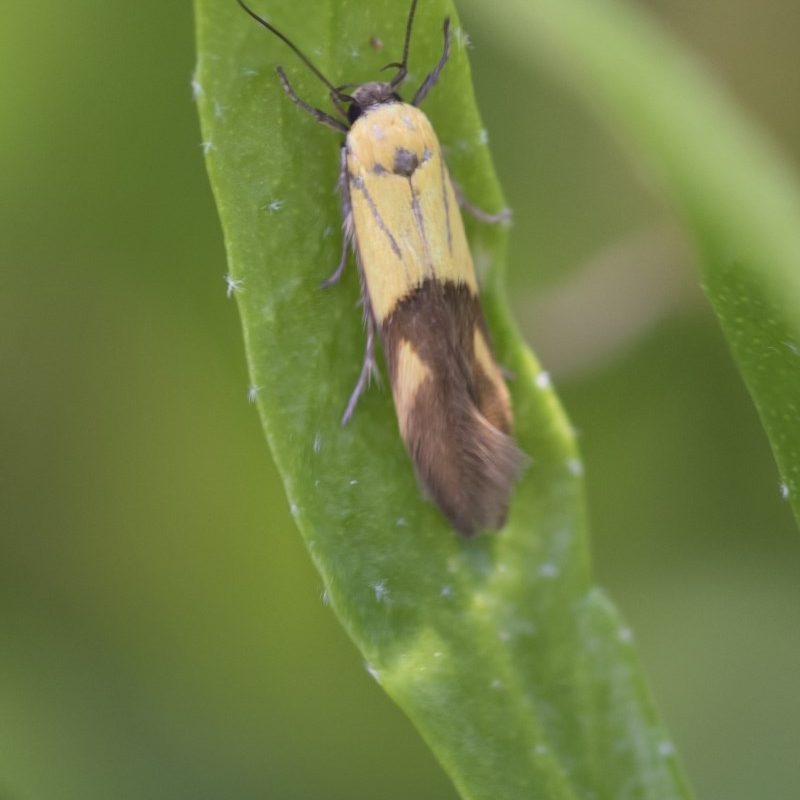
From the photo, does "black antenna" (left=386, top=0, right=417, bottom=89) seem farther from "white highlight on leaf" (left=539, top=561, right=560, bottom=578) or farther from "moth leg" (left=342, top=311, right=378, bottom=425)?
"white highlight on leaf" (left=539, top=561, right=560, bottom=578)

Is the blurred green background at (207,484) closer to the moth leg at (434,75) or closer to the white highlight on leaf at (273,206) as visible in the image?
the moth leg at (434,75)

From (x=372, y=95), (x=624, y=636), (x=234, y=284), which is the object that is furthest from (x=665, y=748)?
(x=372, y=95)

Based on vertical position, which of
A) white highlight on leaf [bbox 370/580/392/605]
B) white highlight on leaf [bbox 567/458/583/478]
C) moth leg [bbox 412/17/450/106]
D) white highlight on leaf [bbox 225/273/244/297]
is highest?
moth leg [bbox 412/17/450/106]

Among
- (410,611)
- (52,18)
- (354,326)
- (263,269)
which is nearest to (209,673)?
(410,611)

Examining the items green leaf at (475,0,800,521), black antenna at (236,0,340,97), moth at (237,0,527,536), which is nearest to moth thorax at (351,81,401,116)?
moth at (237,0,527,536)

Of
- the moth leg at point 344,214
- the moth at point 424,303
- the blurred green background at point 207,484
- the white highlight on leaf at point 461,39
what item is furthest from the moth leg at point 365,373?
the blurred green background at point 207,484

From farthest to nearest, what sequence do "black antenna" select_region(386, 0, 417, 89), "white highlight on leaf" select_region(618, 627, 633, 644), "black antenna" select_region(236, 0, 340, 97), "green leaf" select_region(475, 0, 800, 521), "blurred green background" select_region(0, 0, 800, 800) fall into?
1. "blurred green background" select_region(0, 0, 800, 800)
2. "white highlight on leaf" select_region(618, 627, 633, 644)
3. "black antenna" select_region(386, 0, 417, 89)
4. "black antenna" select_region(236, 0, 340, 97)
5. "green leaf" select_region(475, 0, 800, 521)
